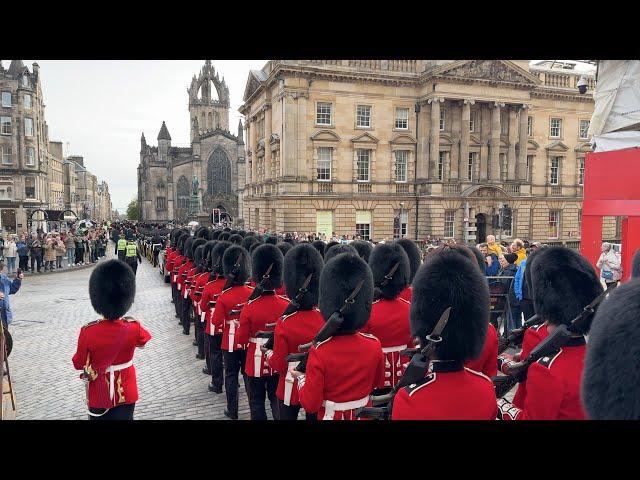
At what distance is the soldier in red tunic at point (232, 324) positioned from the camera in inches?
252

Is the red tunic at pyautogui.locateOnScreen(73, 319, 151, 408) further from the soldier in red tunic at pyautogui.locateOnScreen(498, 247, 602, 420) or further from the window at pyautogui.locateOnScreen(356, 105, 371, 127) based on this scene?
the window at pyautogui.locateOnScreen(356, 105, 371, 127)

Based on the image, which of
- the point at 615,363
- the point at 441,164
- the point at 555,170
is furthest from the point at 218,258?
the point at 555,170

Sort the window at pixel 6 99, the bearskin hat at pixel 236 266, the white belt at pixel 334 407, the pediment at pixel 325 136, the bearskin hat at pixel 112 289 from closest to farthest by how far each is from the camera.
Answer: the white belt at pixel 334 407, the bearskin hat at pixel 112 289, the bearskin hat at pixel 236 266, the pediment at pixel 325 136, the window at pixel 6 99

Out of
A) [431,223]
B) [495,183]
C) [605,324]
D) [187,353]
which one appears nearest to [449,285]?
[605,324]

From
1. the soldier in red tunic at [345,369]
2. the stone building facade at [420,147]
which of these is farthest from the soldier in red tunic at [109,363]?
the stone building facade at [420,147]

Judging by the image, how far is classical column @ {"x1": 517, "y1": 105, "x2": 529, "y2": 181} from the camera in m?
38.8

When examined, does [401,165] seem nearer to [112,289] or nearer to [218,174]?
[112,289]

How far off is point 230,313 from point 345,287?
99.6 inches

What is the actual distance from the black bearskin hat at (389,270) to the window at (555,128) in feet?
130

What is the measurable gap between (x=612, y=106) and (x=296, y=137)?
888 inches

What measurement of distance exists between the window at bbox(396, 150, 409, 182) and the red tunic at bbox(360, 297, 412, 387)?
3220 cm

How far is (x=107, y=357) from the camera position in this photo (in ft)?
15.8

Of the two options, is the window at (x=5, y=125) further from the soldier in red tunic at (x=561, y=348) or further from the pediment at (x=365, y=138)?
the soldier in red tunic at (x=561, y=348)
